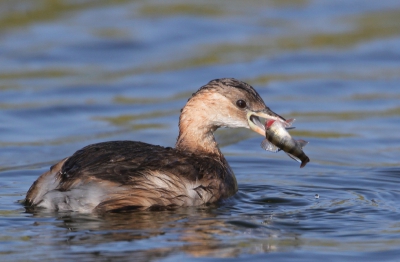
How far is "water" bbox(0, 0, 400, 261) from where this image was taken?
776 cm

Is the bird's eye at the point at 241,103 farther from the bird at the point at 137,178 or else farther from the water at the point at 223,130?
the water at the point at 223,130

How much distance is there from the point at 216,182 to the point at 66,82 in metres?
8.06

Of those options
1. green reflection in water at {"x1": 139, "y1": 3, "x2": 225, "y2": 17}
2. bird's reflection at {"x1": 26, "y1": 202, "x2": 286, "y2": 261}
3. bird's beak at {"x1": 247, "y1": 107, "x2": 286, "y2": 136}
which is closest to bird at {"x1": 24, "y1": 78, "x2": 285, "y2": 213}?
bird's beak at {"x1": 247, "y1": 107, "x2": 286, "y2": 136}

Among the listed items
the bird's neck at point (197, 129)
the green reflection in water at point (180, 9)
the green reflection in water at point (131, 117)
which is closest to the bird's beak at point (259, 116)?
the bird's neck at point (197, 129)

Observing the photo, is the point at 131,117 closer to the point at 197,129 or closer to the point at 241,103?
the point at 197,129

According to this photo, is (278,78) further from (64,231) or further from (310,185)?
(64,231)

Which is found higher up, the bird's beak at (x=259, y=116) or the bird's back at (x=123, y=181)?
the bird's beak at (x=259, y=116)

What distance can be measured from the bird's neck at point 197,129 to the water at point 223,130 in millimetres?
660

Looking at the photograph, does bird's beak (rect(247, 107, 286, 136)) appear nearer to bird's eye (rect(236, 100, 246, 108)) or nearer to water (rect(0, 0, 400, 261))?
bird's eye (rect(236, 100, 246, 108))

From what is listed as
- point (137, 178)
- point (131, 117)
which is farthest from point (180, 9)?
point (137, 178)

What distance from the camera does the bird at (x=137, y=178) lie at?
836 centimetres

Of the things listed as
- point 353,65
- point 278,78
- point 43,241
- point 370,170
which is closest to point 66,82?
point 278,78

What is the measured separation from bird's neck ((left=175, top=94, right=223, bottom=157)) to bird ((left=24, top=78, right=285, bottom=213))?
0.62 feet

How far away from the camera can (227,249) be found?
7.44 metres
